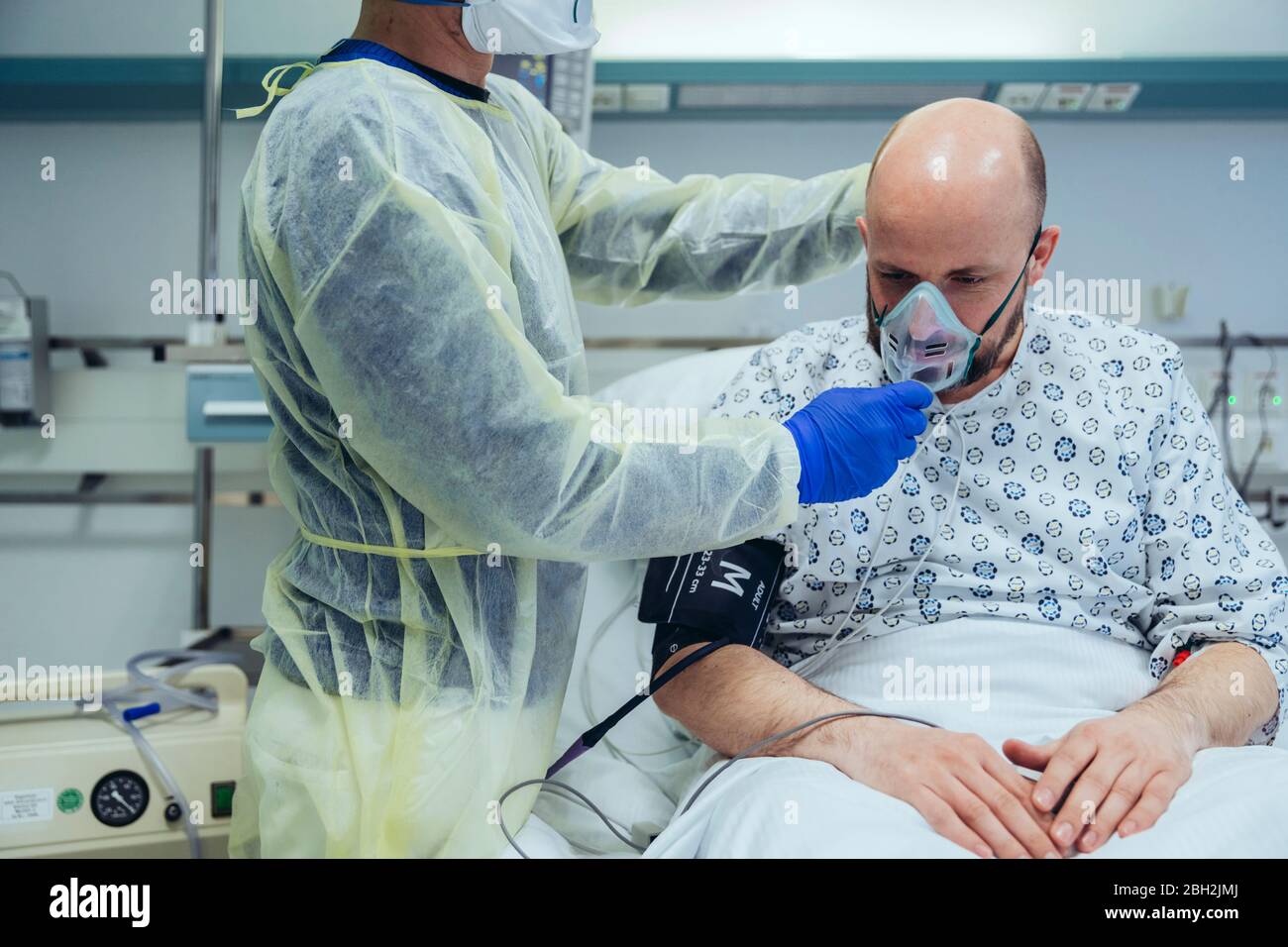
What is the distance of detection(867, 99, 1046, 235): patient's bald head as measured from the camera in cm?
115

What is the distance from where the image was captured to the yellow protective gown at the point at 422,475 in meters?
0.89

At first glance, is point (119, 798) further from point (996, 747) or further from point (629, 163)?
point (629, 163)

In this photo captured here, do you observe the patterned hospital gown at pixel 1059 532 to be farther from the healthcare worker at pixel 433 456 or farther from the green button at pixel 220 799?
the green button at pixel 220 799

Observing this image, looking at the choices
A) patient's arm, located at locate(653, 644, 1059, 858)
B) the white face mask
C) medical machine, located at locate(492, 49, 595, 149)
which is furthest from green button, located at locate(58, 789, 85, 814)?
medical machine, located at locate(492, 49, 595, 149)

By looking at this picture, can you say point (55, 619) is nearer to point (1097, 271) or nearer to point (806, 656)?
point (806, 656)

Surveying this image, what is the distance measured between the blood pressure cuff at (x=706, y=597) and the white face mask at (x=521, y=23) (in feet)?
1.95

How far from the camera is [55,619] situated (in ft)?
8.36

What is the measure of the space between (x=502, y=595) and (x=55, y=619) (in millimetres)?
2049

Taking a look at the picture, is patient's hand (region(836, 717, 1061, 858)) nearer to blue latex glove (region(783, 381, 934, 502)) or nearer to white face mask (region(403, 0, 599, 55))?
blue latex glove (region(783, 381, 934, 502))

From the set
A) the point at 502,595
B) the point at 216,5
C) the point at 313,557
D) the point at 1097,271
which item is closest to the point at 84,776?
the point at 313,557

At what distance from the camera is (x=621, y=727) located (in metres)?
1.38

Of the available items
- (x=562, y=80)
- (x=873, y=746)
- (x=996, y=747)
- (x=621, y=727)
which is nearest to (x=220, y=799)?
(x=621, y=727)

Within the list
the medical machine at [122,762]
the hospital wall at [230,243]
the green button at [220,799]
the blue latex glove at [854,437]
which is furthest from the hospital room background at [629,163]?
the blue latex glove at [854,437]

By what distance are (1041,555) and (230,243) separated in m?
1.89
